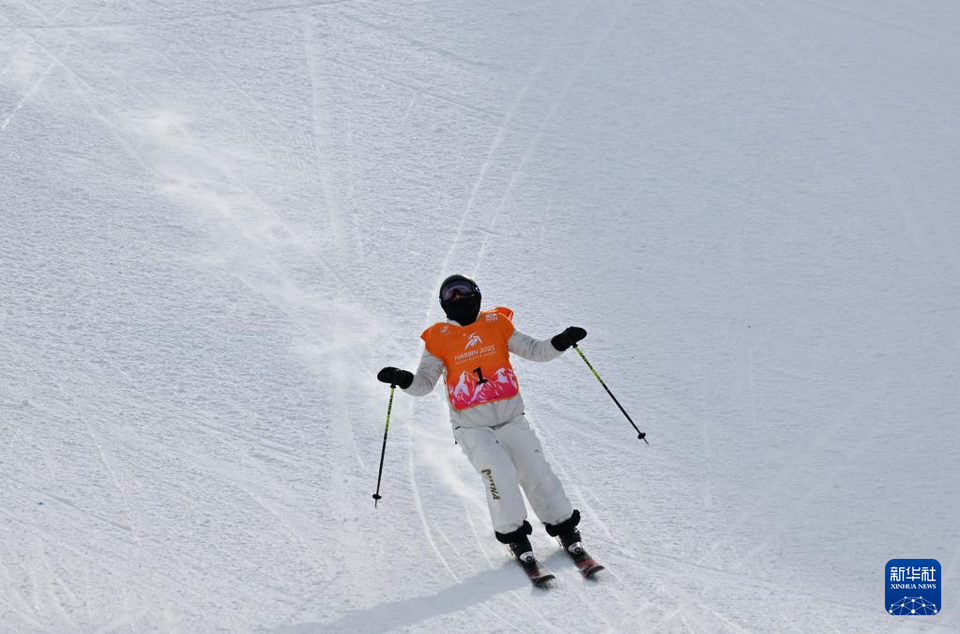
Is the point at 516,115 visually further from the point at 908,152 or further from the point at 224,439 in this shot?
the point at 224,439

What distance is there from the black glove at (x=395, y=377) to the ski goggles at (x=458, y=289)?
0.52 metres

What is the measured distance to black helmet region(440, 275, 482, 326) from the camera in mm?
7105

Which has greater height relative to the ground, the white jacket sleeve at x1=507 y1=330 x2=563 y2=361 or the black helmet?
the black helmet

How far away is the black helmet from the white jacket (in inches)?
4.0

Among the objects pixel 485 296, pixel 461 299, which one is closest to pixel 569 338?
pixel 461 299

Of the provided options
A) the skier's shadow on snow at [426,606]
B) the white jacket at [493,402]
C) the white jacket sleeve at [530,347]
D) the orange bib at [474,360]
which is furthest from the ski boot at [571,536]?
the white jacket sleeve at [530,347]

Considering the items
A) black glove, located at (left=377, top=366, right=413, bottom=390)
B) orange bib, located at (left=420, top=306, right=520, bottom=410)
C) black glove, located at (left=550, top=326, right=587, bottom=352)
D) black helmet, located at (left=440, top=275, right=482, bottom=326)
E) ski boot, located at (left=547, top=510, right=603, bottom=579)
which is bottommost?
ski boot, located at (left=547, top=510, right=603, bottom=579)

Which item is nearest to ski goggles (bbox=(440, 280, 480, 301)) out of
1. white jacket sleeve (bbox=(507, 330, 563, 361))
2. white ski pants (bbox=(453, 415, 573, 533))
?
white jacket sleeve (bbox=(507, 330, 563, 361))

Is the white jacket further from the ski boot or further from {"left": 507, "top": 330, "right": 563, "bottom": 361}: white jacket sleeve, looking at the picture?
the ski boot

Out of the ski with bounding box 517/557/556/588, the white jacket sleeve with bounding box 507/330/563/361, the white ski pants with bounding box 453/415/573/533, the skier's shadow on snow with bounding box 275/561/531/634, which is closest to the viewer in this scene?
the skier's shadow on snow with bounding box 275/561/531/634

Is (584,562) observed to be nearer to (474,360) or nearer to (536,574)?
(536,574)

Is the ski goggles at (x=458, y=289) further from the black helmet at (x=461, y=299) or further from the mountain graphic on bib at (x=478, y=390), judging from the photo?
the mountain graphic on bib at (x=478, y=390)

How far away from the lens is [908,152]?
12336mm

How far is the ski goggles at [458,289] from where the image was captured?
710 cm
